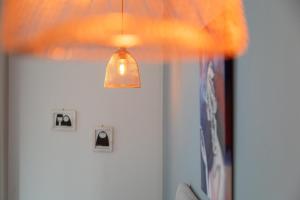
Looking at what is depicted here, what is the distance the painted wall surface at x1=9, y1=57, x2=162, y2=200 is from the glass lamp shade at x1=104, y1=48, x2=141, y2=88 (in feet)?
6.25

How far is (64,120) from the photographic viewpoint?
3.38 metres

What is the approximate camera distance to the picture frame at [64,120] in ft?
11.1

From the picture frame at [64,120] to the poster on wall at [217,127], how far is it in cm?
217

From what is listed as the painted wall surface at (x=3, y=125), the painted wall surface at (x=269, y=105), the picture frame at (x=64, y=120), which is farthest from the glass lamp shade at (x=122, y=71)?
the painted wall surface at (x=3, y=125)

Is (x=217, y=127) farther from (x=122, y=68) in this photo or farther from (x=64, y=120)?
(x=64, y=120)

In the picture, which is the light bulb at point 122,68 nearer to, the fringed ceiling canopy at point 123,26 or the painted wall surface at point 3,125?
the fringed ceiling canopy at point 123,26

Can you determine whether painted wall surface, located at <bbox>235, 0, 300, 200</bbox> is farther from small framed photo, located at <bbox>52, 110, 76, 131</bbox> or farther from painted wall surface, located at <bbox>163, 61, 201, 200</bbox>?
small framed photo, located at <bbox>52, 110, 76, 131</bbox>

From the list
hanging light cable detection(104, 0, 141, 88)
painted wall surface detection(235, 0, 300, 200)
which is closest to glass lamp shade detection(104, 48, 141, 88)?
hanging light cable detection(104, 0, 141, 88)

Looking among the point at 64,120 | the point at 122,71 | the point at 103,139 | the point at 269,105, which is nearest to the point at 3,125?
the point at 64,120

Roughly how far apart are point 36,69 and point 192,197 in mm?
2434

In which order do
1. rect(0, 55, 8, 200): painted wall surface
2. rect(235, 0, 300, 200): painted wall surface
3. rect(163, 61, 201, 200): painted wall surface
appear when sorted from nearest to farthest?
rect(235, 0, 300, 200): painted wall surface, rect(163, 61, 201, 200): painted wall surface, rect(0, 55, 8, 200): painted wall surface

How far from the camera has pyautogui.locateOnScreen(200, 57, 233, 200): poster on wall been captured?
3.42 ft

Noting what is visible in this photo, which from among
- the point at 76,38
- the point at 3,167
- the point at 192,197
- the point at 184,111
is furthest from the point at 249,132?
the point at 3,167

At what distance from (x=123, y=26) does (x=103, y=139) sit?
102 inches
